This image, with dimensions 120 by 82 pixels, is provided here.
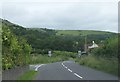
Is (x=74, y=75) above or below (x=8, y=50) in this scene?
below

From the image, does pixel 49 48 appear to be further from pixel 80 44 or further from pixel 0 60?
pixel 0 60

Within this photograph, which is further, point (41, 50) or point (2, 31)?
point (41, 50)

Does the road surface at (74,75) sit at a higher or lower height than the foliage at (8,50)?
lower

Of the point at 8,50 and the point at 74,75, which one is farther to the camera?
the point at 74,75

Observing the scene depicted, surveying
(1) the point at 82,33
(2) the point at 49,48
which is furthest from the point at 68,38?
(2) the point at 49,48

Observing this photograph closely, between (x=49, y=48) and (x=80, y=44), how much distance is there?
13.9 m

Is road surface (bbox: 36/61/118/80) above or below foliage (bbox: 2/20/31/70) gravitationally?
below

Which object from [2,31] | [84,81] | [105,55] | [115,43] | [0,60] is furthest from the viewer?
[105,55]

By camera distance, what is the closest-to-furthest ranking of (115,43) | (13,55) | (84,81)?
(84,81), (13,55), (115,43)

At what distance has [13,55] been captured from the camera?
24.0m

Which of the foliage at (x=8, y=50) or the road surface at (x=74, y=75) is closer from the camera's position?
the foliage at (x=8, y=50)

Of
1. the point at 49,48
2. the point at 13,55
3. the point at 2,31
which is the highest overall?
the point at 2,31

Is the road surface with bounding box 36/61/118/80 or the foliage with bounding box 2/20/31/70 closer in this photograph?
the foliage with bounding box 2/20/31/70

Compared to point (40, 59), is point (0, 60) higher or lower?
higher
